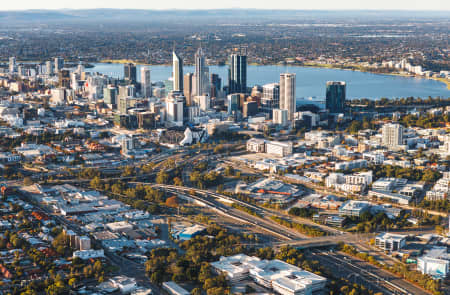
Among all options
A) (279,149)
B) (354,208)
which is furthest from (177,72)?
(354,208)

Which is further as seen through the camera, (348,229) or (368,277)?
(348,229)

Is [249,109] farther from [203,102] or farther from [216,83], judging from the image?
[216,83]

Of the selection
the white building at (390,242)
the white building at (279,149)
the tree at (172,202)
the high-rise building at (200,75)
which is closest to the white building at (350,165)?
the white building at (279,149)

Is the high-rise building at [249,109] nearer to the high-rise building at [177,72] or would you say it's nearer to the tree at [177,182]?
the high-rise building at [177,72]

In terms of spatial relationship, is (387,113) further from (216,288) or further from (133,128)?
(216,288)

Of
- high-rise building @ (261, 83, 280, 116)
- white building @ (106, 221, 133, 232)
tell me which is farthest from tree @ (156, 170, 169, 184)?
high-rise building @ (261, 83, 280, 116)

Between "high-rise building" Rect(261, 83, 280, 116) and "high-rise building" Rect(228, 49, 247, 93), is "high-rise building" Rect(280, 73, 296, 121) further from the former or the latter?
"high-rise building" Rect(228, 49, 247, 93)

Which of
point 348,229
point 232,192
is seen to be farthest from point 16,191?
point 348,229
